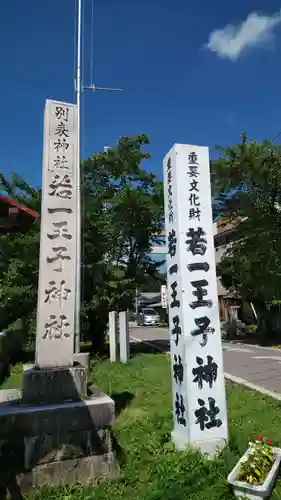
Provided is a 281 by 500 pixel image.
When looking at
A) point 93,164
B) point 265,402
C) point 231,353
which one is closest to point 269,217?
point 231,353

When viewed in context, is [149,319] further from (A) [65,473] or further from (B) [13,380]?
(A) [65,473]

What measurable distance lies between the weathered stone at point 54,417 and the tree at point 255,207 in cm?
1520

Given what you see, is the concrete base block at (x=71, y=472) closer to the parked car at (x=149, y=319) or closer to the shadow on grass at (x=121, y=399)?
the shadow on grass at (x=121, y=399)

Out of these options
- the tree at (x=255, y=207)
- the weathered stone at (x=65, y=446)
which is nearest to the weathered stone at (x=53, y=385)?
the weathered stone at (x=65, y=446)

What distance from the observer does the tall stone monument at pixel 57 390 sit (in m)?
4.48

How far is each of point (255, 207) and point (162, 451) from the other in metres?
16.0

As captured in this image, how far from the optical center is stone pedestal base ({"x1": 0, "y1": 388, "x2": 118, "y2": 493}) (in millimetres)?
4406

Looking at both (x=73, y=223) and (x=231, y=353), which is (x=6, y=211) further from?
(x=231, y=353)

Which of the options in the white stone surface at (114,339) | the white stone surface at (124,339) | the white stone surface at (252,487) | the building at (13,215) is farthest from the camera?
the white stone surface at (114,339)

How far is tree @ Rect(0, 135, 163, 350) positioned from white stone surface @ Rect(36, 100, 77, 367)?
8.35 meters

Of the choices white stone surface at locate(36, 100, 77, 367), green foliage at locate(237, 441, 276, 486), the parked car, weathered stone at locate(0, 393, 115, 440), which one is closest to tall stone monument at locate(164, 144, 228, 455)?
green foliage at locate(237, 441, 276, 486)

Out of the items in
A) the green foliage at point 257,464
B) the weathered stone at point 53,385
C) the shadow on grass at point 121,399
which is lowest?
the shadow on grass at point 121,399

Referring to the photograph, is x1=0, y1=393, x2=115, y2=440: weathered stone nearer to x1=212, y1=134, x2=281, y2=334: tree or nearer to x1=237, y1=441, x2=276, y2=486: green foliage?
x1=237, y1=441, x2=276, y2=486: green foliage

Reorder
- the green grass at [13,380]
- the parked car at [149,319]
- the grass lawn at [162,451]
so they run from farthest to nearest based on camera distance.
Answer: the parked car at [149,319] → the green grass at [13,380] → the grass lawn at [162,451]
